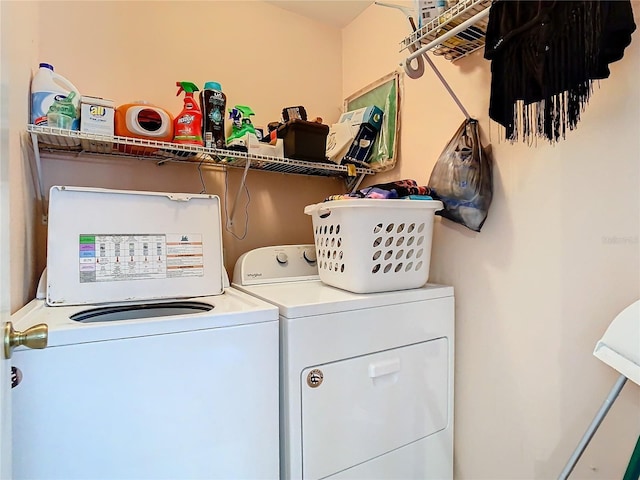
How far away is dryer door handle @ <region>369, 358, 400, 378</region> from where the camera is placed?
1263mm

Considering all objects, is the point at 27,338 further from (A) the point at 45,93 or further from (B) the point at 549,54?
(B) the point at 549,54

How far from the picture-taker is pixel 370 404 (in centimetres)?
127

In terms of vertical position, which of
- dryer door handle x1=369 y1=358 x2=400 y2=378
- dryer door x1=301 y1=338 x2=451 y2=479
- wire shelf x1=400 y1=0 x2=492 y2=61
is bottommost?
dryer door x1=301 y1=338 x2=451 y2=479

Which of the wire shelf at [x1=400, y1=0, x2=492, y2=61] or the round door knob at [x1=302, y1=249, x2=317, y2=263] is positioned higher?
the wire shelf at [x1=400, y1=0, x2=492, y2=61]

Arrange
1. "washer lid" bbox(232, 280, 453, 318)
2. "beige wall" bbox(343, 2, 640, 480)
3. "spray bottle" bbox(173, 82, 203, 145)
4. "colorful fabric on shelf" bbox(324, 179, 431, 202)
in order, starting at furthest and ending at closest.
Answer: "spray bottle" bbox(173, 82, 203, 145)
"colorful fabric on shelf" bbox(324, 179, 431, 202)
"washer lid" bbox(232, 280, 453, 318)
"beige wall" bbox(343, 2, 640, 480)

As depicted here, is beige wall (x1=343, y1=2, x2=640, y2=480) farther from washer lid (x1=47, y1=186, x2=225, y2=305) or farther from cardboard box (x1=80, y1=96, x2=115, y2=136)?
cardboard box (x1=80, y1=96, x2=115, y2=136)

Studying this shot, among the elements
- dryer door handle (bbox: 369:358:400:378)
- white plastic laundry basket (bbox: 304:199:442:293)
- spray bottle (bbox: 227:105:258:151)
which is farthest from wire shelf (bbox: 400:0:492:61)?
dryer door handle (bbox: 369:358:400:378)

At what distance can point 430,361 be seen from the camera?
4.66 feet

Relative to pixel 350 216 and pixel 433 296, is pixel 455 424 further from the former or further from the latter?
pixel 350 216

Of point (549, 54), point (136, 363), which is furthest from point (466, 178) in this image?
point (136, 363)

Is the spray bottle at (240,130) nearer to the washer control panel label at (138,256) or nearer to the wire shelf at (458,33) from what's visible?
the washer control panel label at (138,256)

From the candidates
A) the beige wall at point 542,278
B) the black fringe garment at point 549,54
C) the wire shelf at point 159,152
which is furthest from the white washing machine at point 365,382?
the black fringe garment at point 549,54

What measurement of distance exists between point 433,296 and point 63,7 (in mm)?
1979

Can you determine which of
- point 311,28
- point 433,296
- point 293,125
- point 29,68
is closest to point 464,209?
point 433,296
